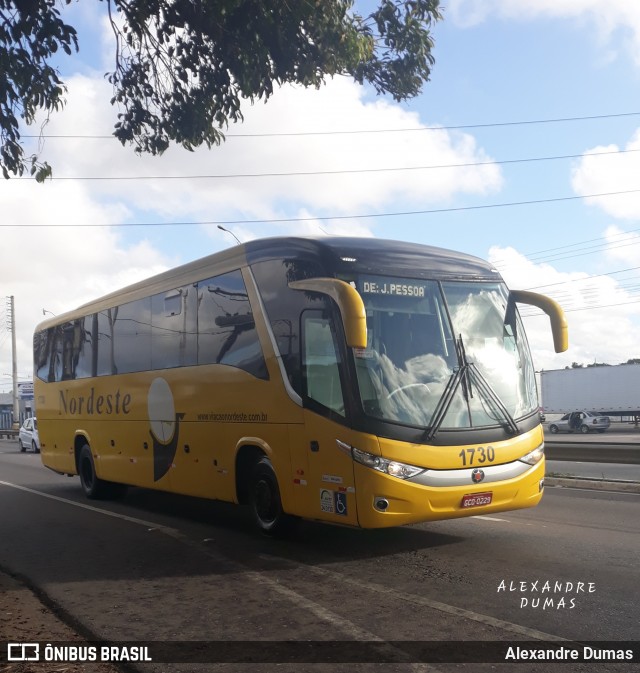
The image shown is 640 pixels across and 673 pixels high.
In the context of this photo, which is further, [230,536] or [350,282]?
[230,536]

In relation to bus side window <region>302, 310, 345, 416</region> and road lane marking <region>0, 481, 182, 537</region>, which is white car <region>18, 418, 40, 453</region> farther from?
bus side window <region>302, 310, 345, 416</region>

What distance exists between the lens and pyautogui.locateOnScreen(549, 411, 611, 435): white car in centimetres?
5322

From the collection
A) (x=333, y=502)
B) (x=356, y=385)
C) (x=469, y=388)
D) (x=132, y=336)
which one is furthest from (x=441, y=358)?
(x=132, y=336)

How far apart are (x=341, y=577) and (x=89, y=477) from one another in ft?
28.5

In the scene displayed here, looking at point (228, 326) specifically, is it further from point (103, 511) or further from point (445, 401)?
point (103, 511)

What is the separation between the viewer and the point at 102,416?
1403 cm

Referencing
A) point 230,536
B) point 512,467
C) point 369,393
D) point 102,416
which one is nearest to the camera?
point 369,393

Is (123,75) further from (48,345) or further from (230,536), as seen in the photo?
(48,345)

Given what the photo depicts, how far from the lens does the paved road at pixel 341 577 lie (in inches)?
229

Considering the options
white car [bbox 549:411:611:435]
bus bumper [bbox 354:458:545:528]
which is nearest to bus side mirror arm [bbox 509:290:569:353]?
bus bumper [bbox 354:458:545:528]

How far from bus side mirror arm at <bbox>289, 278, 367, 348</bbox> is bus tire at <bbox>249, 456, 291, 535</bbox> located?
95.0 inches

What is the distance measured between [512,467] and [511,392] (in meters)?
0.81

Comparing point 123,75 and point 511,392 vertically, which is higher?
point 123,75

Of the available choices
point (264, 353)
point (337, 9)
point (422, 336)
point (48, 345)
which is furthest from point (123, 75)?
point (48, 345)
